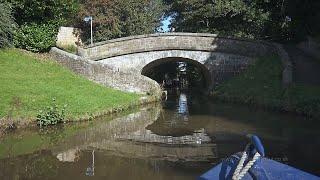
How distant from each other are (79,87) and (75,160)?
1044 centimetres

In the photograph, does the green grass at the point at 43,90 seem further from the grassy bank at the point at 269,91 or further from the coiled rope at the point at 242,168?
the coiled rope at the point at 242,168

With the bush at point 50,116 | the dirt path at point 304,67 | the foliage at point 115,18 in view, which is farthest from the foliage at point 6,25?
the foliage at point 115,18

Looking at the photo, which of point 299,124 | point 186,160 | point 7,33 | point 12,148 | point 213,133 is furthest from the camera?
point 7,33

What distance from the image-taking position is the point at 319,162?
1071 cm

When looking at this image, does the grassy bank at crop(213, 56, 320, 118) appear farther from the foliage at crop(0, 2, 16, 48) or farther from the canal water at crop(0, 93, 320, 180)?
the foliage at crop(0, 2, 16, 48)

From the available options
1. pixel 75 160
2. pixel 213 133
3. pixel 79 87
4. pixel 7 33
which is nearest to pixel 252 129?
pixel 213 133

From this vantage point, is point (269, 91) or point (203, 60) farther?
point (203, 60)

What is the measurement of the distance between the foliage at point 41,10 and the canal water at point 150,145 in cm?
852

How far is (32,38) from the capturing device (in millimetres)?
24344

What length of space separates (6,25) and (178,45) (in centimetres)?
1088

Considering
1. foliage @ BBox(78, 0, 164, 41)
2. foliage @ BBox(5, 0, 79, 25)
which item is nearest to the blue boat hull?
foliage @ BBox(5, 0, 79, 25)

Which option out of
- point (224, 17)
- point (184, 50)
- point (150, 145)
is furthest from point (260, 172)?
point (224, 17)

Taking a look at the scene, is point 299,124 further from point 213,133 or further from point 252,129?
point 213,133

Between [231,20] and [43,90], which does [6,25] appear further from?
[231,20]
